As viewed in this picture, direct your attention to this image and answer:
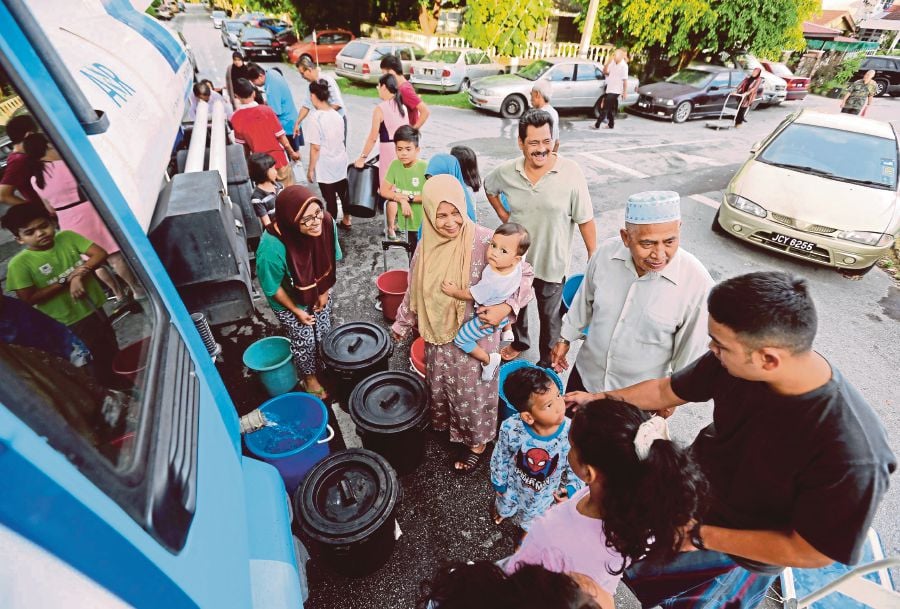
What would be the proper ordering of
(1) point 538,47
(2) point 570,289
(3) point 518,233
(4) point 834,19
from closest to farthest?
(3) point 518,233
(2) point 570,289
(1) point 538,47
(4) point 834,19

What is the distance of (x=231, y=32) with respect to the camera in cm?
2180

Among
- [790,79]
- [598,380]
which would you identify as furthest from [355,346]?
[790,79]

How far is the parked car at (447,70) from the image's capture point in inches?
566

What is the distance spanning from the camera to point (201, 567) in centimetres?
122

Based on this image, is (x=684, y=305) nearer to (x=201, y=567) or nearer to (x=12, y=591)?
(x=201, y=567)

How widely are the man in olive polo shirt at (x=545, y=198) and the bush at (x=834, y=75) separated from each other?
24454mm

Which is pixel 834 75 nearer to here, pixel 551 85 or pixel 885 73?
pixel 885 73

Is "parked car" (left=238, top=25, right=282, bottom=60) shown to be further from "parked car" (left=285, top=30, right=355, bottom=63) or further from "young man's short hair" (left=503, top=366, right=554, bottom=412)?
"young man's short hair" (left=503, top=366, right=554, bottom=412)

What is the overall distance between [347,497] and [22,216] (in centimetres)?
180

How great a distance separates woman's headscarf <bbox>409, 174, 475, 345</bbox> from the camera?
281 centimetres

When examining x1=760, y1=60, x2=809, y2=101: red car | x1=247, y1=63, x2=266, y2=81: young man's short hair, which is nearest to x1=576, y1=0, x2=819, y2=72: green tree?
x1=760, y1=60, x2=809, y2=101: red car

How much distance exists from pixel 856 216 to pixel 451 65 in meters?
12.1

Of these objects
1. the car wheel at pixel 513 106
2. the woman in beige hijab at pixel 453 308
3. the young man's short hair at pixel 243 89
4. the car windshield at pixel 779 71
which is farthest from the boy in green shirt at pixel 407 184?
the car windshield at pixel 779 71

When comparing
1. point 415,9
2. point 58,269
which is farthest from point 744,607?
point 415,9
